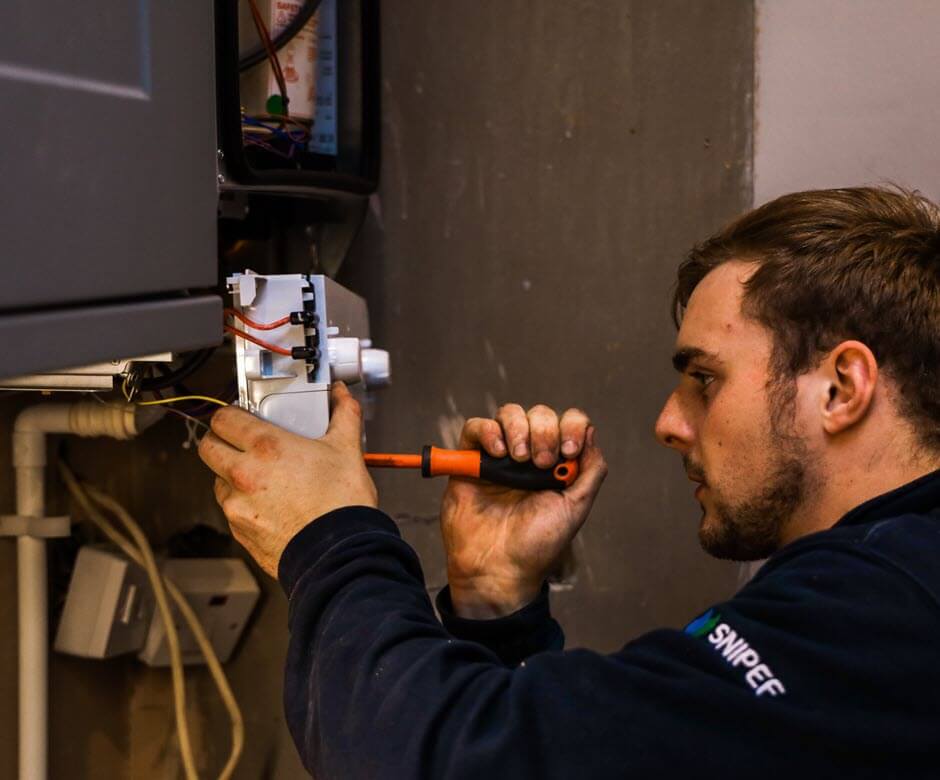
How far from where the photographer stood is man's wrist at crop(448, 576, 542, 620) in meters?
1.11

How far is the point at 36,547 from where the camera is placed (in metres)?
1.20

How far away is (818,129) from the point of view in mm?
1305

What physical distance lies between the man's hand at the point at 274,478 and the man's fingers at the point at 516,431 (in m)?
0.19

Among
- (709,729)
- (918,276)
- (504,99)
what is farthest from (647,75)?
(709,729)

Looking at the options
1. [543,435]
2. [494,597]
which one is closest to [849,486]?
[543,435]

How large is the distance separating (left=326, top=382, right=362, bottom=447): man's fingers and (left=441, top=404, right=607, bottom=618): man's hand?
6.8 inches

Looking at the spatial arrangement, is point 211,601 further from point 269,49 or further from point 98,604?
point 269,49

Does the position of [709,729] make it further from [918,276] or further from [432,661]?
[918,276]

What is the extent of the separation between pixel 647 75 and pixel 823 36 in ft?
0.72

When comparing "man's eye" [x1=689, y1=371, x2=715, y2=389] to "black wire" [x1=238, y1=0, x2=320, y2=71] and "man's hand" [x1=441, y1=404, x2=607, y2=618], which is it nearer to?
"man's hand" [x1=441, y1=404, x2=607, y2=618]

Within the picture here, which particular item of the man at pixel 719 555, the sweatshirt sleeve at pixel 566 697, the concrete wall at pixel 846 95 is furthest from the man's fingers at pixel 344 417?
the concrete wall at pixel 846 95

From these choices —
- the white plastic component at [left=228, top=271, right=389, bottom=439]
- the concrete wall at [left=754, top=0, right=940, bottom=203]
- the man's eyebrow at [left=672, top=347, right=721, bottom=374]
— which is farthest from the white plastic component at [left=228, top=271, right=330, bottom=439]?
the concrete wall at [left=754, top=0, right=940, bottom=203]

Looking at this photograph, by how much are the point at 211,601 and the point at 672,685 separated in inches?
31.7

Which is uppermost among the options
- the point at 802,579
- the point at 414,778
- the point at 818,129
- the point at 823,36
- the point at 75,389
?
the point at 823,36
